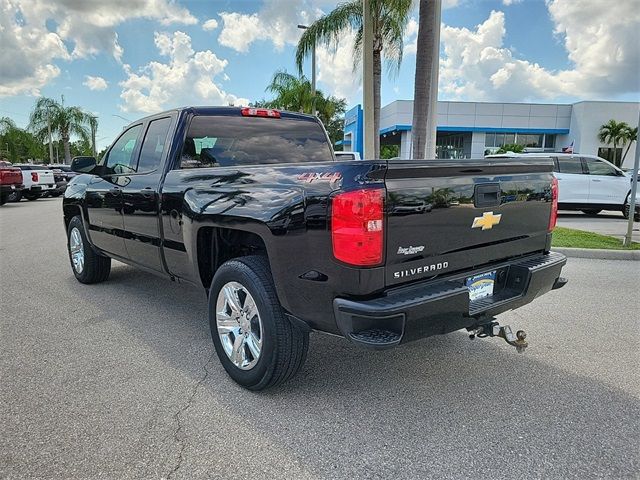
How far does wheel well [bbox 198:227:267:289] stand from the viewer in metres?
3.52

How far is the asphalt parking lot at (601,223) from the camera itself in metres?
10.9

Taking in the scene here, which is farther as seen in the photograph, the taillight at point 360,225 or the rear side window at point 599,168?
the rear side window at point 599,168

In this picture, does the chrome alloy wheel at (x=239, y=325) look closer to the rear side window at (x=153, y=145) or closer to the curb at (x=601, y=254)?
the rear side window at (x=153, y=145)

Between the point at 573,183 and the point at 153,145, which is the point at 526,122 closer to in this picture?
the point at 573,183

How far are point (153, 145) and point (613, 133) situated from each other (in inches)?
1556

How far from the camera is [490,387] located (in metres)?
3.32

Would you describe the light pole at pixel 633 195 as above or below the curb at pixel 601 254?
above

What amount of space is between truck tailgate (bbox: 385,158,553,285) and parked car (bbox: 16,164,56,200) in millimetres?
21522

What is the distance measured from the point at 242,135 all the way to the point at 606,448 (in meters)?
3.52

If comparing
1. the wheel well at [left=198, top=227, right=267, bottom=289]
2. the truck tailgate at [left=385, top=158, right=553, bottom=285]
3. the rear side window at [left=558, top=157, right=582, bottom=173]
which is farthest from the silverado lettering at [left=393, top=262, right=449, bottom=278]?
the rear side window at [left=558, top=157, right=582, bottom=173]

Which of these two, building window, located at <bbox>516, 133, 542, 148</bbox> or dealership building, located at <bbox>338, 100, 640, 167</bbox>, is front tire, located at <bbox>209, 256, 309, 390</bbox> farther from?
building window, located at <bbox>516, 133, 542, 148</bbox>

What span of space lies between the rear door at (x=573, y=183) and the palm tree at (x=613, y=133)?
27.3 metres

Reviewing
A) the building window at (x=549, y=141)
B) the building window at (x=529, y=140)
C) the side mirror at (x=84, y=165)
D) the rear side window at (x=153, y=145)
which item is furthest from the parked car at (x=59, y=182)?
the building window at (x=549, y=141)

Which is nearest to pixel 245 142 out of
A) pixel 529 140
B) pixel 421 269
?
pixel 421 269
